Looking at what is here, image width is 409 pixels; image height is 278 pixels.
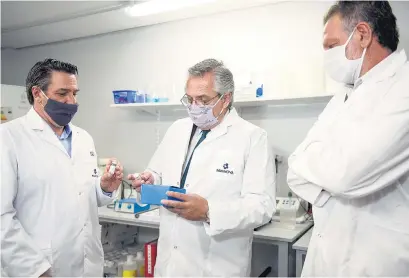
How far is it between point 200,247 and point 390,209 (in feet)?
2.61

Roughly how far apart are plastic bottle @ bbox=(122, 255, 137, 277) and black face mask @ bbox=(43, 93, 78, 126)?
4.68ft

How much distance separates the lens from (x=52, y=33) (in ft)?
10.9

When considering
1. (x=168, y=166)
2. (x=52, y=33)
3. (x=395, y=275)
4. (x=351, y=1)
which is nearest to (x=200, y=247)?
(x=168, y=166)

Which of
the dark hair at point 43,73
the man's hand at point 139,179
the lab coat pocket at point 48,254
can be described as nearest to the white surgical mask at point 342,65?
the man's hand at point 139,179

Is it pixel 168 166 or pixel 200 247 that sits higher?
pixel 168 166

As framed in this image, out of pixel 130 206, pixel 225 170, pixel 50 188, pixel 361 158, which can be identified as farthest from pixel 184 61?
pixel 361 158

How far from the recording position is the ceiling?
8.77ft

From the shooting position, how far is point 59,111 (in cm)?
156

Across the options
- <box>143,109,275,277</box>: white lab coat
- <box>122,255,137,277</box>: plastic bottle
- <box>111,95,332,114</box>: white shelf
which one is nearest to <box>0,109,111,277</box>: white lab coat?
<box>143,109,275,277</box>: white lab coat

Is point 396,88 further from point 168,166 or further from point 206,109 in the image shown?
point 168,166

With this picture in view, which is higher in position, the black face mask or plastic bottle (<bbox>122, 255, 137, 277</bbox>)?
the black face mask

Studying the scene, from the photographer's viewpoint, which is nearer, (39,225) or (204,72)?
(39,225)

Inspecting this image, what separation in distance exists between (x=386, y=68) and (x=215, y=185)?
814 millimetres

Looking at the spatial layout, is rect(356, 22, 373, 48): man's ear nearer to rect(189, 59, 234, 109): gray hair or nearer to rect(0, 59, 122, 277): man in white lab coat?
rect(189, 59, 234, 109): gray hair
